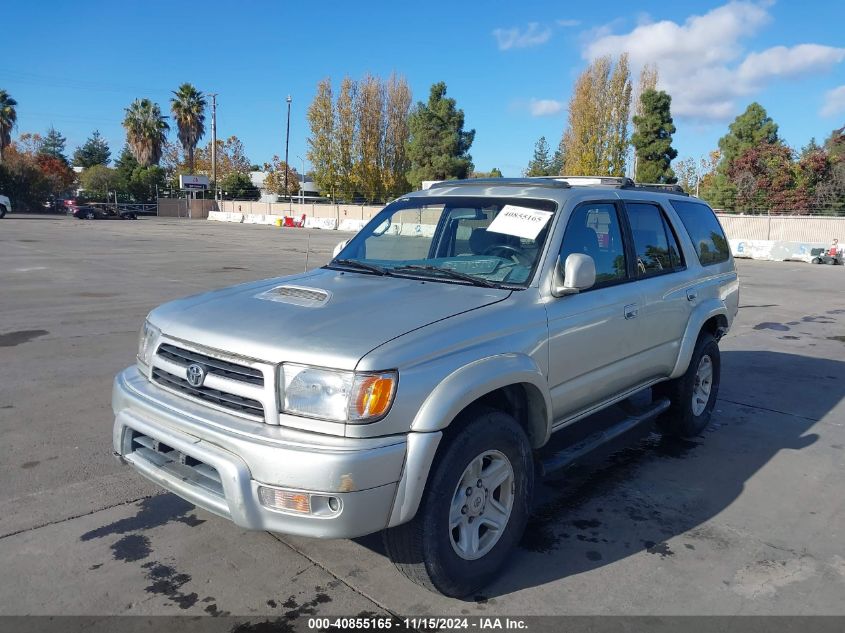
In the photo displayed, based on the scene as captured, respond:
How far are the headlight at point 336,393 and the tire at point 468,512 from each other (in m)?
0.44

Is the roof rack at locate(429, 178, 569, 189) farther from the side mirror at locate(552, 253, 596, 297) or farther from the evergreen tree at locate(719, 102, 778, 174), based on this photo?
the evergreen tree at locate(719, 102, 778, 174)

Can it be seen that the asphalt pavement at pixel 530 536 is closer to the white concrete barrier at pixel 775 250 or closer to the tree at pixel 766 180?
the white concrete barrier at pixel 775 250

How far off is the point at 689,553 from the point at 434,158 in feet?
169

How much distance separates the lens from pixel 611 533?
378 cm

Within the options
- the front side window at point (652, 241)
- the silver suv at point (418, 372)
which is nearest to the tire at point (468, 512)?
the silver suv at point (418, 372)

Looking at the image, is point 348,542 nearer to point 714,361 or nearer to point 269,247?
point 714,361

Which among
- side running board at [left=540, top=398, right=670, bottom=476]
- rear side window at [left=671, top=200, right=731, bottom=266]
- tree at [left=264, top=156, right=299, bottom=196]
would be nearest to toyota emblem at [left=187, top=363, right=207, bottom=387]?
side running board at [left=540, top=398, right=670, bottom=476]

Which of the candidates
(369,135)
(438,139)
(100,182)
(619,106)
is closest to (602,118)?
(619,106)

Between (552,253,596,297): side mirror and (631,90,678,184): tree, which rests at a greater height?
(631,90,678,184): tree

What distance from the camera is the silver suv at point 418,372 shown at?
8.75 ft

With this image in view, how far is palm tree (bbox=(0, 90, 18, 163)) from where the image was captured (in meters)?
60.5

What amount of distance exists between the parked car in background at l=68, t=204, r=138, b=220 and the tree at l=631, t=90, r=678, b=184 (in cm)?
3894

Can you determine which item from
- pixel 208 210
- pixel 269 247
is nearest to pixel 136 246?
pixel 269 247

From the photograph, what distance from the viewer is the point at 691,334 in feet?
16.5
